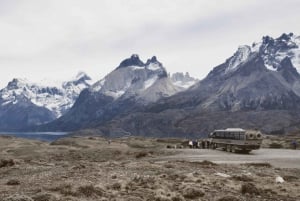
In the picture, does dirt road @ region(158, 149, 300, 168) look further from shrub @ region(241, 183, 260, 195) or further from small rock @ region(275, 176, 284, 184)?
shrub @ region(241, 183, 260, 195)

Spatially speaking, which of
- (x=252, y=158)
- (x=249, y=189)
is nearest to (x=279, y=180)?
(x=249, y=189)

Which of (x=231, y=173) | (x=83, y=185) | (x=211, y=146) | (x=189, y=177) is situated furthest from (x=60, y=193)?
(x=211, y=146)

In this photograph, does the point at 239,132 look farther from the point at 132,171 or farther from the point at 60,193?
the point at 60,193

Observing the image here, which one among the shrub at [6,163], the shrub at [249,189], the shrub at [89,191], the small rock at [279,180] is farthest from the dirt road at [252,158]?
the shrub at [89,191]

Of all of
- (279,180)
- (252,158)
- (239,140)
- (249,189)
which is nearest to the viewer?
(249,189)

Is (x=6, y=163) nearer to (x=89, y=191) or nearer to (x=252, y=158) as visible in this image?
(x=89, y=191)

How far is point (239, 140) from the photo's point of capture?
6825cm

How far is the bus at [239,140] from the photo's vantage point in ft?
218

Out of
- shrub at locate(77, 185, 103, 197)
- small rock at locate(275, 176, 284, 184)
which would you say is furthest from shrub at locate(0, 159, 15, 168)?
small rock at locate(275, 176, 284, 184)

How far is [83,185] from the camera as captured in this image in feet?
84.2

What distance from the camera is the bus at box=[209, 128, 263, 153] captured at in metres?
66.4

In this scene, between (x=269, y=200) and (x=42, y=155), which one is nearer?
(x=269, y=200)

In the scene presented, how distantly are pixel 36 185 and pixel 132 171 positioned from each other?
375 inches

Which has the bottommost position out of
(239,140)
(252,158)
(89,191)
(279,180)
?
(89,191)
